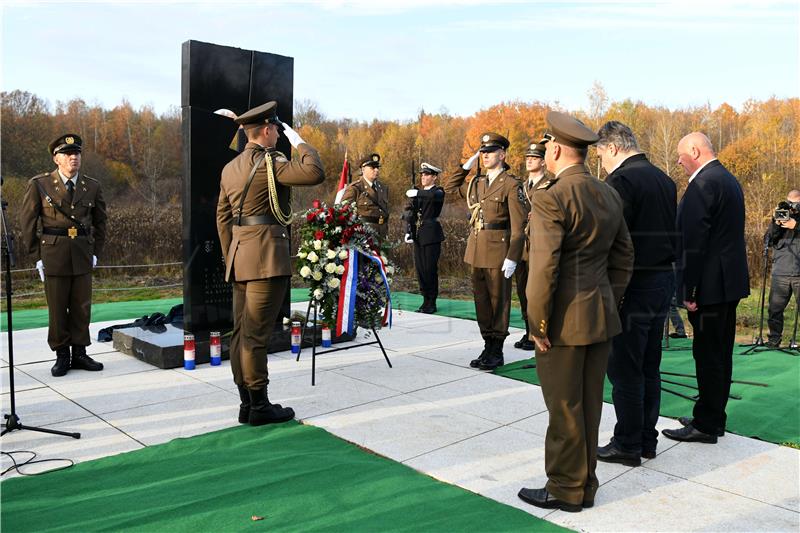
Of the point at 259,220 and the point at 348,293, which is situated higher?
the point at 259,220

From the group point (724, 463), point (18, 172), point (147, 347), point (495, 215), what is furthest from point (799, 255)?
point (18, 172)

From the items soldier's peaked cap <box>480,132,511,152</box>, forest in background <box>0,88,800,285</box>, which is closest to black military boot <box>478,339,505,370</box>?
soldier's peaked cap <box>480,132,511,152</box>

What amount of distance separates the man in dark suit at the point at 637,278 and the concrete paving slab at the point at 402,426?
42.2 inches

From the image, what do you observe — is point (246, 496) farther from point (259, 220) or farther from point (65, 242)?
point (65, 242)

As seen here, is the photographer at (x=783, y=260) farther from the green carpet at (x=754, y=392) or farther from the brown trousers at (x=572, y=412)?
the brown trousers at (x=572, y=412)

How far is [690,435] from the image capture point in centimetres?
455

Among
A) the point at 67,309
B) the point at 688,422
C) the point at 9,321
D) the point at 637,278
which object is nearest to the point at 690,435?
the point at 688,422

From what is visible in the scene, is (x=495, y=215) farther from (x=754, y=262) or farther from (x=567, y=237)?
(x=754, y=262)

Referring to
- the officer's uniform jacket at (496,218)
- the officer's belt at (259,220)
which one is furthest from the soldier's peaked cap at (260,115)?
the officer's uniform jacket at (496,218)

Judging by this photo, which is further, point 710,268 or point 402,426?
point 402,426

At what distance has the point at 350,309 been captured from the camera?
20.5ft

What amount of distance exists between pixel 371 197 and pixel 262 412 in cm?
514

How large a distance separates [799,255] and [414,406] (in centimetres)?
560

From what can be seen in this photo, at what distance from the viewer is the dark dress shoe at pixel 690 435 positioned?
178 inches
